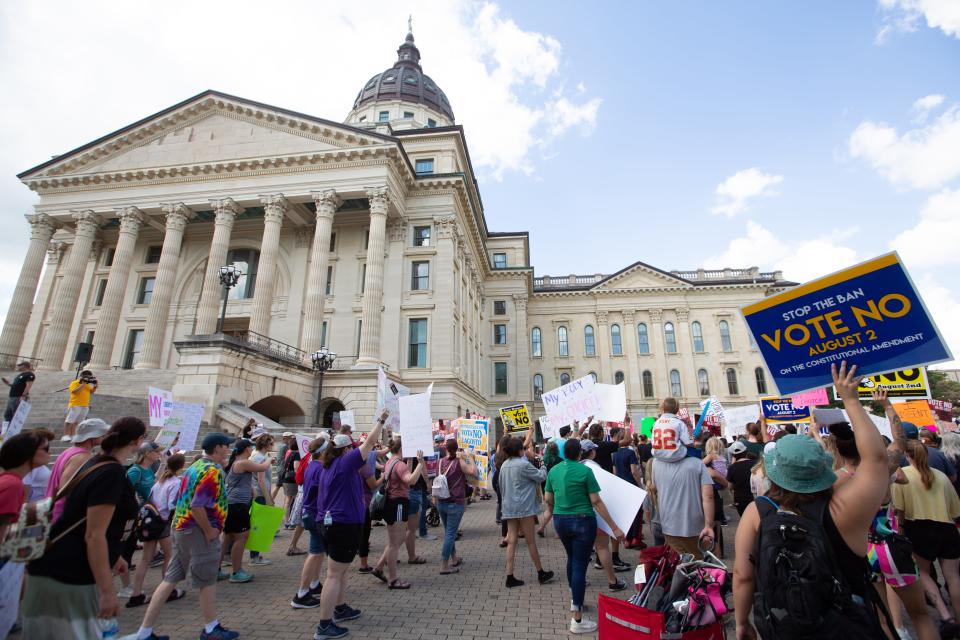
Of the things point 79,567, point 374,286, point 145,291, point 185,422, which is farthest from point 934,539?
point 145,291

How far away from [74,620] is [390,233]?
100 ft

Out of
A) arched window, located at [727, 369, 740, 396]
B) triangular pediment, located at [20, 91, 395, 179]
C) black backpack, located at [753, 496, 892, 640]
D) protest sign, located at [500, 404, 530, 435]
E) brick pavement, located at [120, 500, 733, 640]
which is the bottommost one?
brick pavement, located at [120, 500, 733, 640]

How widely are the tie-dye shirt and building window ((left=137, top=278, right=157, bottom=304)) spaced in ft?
115

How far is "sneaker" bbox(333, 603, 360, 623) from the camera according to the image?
570 cm

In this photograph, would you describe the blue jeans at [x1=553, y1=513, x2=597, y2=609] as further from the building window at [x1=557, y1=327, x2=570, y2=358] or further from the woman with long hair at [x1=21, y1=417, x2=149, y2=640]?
the building window at [x1=557, y1=327, x2=570, y2=358]

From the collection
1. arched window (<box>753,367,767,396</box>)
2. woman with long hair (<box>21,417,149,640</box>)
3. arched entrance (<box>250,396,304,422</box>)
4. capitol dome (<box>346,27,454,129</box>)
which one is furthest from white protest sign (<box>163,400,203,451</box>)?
arched window (<box>753,367,767,396</box>)

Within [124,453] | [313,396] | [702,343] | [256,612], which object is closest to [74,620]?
[124,453]

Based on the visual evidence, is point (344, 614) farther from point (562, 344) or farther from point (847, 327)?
point (562, 344)

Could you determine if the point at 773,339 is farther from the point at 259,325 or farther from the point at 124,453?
the point at 259,325

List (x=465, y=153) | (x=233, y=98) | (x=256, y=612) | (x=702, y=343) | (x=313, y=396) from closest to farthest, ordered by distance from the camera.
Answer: (x=256, y=612) → (x=313, y=396) → (x=233, y=98) → (x=465, y=153) → (x=702, y=343)

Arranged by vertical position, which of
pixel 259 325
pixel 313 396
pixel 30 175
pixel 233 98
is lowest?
pixel 313 396

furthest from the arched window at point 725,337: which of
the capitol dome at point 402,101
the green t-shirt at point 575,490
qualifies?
the green t-shirt at point 575,490

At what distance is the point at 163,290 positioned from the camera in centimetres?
2939

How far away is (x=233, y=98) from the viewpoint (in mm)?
31203
